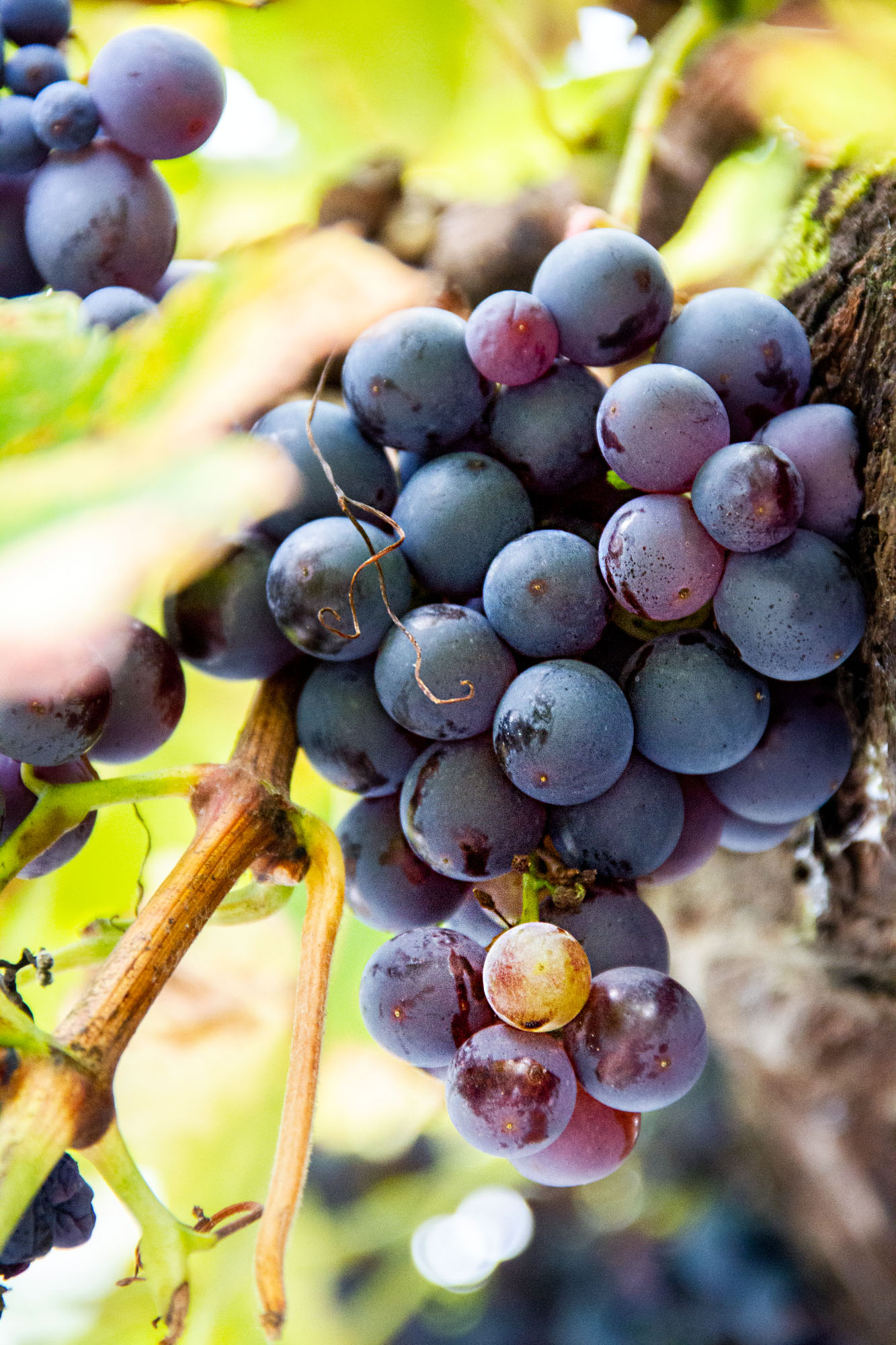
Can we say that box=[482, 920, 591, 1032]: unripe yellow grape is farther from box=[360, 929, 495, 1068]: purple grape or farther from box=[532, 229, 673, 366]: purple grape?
box=[532, 229, 673, 366]: purple grape

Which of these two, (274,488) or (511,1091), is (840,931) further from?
(274,488)

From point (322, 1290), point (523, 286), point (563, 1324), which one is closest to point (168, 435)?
point (523, 286)

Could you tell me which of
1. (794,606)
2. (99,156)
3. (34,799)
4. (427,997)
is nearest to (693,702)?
(794,606)

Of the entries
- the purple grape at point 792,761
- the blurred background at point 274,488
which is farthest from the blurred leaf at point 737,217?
the purple grape at point 792,761

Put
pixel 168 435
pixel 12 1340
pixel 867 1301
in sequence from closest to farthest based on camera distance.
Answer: pixel 168 435
pixel 12 1340
pixel 867 1301

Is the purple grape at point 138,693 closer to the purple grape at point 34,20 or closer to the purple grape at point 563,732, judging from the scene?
the purple grape at point 563,732

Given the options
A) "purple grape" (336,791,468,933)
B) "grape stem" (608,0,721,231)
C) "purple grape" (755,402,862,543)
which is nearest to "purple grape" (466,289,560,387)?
"purple grape" (755,402,862,543)

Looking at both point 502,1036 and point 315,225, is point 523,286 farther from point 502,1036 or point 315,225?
point 502,1036
